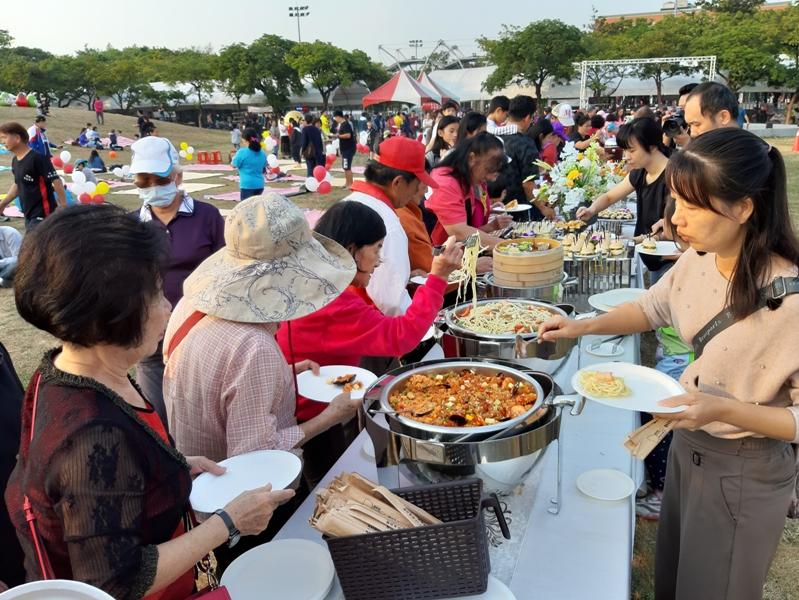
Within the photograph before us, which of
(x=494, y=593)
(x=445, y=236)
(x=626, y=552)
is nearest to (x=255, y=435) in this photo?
(x=494, y=593)

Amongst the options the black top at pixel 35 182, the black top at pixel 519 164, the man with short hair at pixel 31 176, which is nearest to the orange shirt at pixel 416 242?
the black top at pixel 519 164

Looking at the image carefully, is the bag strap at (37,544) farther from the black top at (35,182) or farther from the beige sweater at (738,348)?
the black top at (35,182)

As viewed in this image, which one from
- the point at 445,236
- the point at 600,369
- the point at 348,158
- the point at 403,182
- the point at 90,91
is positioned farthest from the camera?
the point at 90,91

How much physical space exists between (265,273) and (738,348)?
116 centimetres

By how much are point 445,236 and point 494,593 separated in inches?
113

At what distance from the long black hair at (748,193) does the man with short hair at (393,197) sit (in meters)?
1.30

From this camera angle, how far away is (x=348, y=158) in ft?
46.1

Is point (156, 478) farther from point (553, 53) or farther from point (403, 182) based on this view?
point (553, 53)

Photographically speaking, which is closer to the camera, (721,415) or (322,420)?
(721,415)

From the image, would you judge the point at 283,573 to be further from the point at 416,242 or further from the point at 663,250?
the point at 663,250

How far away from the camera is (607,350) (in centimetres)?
230

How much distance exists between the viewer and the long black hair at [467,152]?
337 cm

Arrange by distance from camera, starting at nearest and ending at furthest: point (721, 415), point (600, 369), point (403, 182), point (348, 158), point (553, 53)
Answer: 1. point (721, 415)
2. point (600, 369)
3. point (403, 182)
4. point (348, 158)
5. point (553, 53)

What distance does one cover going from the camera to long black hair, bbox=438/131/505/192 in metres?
3.37
